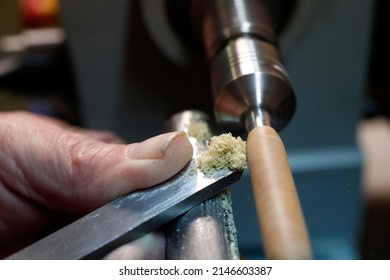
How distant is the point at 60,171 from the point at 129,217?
0.10 metres

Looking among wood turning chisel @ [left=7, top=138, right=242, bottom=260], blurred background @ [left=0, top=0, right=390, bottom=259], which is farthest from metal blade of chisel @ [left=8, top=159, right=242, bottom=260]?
blurred background @ [left=0, top=0, right=390, bottom=259]

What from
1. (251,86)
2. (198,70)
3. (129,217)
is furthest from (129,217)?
(198,70)

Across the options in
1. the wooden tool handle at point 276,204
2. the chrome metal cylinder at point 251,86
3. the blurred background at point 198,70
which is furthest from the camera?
the blurred background at point 198,70

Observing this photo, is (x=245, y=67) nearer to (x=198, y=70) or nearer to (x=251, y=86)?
(x=251, y=86)

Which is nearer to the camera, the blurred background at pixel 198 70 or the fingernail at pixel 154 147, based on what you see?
the fingernail at pixel 154 147

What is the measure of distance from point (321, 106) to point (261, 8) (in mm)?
103

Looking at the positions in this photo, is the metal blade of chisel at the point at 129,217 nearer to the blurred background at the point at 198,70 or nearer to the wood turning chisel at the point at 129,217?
the wood turning chisel at the point at 129,217

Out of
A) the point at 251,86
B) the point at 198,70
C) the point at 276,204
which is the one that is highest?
the point at 198,70

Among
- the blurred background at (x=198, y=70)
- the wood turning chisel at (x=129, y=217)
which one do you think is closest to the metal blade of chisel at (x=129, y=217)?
the wood turning chisel at (x=129, y=217)

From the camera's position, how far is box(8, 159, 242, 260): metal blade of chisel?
0.29 m

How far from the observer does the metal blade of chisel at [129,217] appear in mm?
291

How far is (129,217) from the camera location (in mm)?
299

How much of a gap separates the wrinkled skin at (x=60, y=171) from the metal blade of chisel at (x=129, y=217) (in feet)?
0.03
